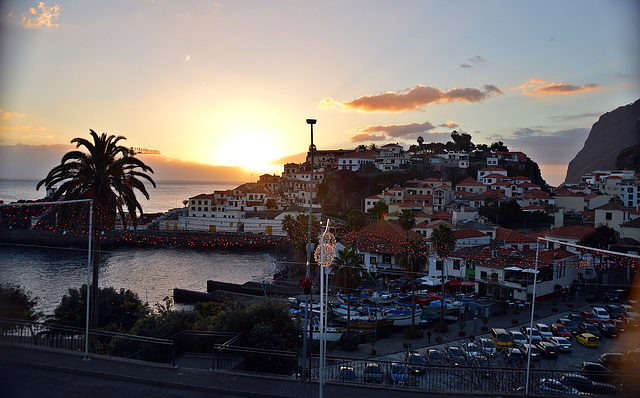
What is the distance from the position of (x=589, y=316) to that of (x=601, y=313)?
3.78 feet

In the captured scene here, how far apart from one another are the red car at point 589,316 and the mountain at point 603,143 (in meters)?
139

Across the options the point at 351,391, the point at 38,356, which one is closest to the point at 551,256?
the point at 351,391

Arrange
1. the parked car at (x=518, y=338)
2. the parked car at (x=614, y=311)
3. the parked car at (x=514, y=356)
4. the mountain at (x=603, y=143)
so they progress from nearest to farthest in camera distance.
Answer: the parked car at (x=514, y=356) → the parked car at (x=518, y=338) → the parked car at (x=614, y=311) → the mountain at (x=603, y=143)

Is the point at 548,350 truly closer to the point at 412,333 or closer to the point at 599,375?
the point at 412,333

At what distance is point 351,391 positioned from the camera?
9898 millimetres

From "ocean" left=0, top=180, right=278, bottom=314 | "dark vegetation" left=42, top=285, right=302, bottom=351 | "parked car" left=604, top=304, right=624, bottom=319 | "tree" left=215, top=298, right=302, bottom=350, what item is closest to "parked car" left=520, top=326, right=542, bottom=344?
"parked car" left=604, top=304, right=624, bottom=319

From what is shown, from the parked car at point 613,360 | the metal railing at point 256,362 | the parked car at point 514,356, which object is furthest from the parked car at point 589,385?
the metal railing at point 256,362

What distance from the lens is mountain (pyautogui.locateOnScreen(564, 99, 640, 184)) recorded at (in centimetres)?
15146

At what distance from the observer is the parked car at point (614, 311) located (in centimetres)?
2639

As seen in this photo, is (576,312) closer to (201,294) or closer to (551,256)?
(551,256)

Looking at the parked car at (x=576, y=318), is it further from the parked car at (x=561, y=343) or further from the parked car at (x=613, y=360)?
the parked car at (x=613, y=360)

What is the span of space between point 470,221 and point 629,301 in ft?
61.1

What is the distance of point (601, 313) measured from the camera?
26.3 metres

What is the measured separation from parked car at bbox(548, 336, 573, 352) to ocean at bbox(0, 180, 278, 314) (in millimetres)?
24812
